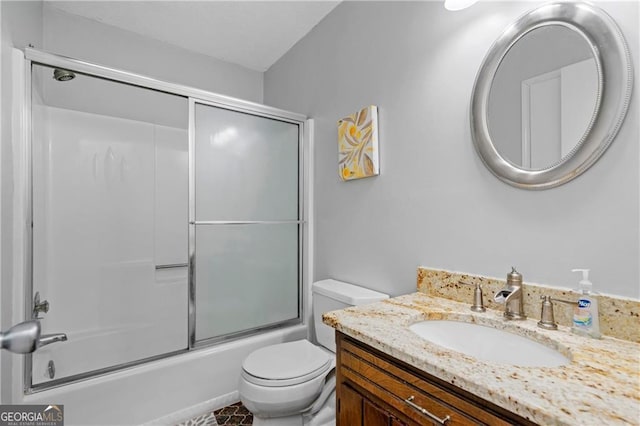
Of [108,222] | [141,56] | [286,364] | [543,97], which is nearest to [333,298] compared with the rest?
[286,364]

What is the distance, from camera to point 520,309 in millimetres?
1055

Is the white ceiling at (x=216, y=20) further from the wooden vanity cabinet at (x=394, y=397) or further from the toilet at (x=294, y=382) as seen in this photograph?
the wooden vanity cabinet at (x=394, y=397)

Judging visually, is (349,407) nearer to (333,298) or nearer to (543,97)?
(333,298)

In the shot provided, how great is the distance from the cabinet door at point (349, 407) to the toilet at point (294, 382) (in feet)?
1.31

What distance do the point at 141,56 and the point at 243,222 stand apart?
1.53 m

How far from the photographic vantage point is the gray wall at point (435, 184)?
36.2 inches

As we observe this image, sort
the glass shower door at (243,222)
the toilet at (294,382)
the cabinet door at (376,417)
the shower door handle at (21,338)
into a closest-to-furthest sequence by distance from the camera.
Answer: the shower door handle at (21,338), the cabinet door at (376,417), the toilet at (294,382), the glass shower door at (243,222)

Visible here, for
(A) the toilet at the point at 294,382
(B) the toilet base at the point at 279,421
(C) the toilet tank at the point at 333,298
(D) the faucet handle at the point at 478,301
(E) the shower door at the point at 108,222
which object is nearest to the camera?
(D) the faucet handle at the point at 478,301

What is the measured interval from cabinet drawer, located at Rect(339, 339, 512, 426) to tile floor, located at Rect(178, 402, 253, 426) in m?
1.11

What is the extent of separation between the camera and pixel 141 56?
2.36 m

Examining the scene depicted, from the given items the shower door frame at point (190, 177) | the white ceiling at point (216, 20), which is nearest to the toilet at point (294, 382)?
the shower door frame at point (190, 177)

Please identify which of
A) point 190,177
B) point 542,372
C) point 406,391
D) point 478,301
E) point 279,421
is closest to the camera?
point 542,372

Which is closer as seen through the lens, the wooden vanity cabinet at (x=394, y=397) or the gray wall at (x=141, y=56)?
the wooden vanity cabinet at (x=394, y=397)

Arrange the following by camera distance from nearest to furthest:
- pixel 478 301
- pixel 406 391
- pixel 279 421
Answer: pixel 406 391 → pixel 478 301 → pixel 279 421
